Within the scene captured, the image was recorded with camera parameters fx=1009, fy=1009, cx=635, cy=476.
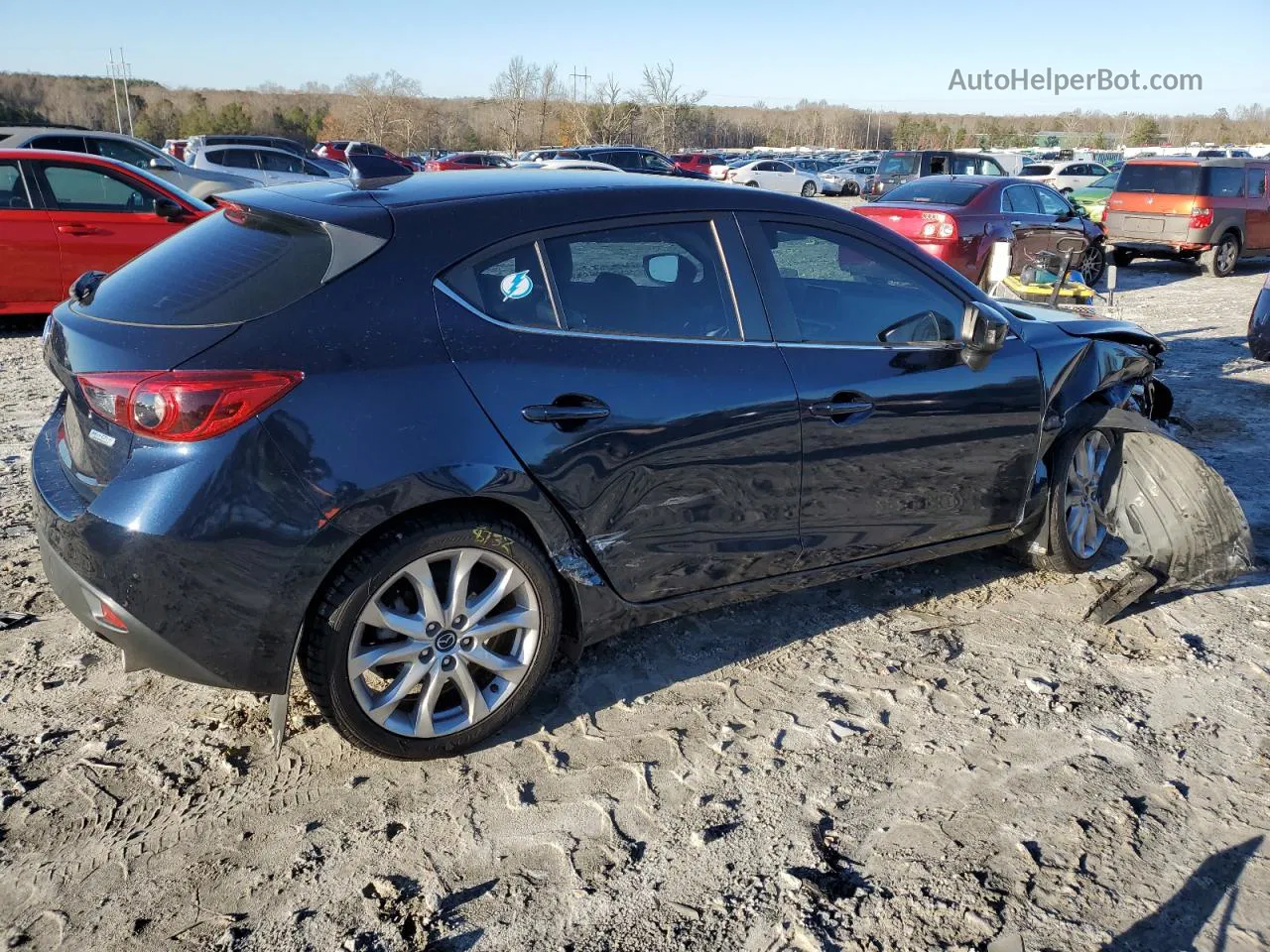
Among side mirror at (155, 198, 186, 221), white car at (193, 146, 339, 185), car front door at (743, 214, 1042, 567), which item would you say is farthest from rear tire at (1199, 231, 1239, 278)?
white car at (193, 146, 339, 185)

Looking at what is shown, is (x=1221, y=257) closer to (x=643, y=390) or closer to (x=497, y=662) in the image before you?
(x=643, y=390)

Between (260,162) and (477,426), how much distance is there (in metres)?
20.7

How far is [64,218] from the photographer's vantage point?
8750 millimetres

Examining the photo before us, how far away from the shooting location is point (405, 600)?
9.87ft

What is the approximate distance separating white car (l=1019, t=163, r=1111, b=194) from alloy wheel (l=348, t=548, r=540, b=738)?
2534 centimetres

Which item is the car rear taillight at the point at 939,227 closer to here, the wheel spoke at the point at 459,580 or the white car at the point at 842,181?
the wheel spoke at the point at 459,580

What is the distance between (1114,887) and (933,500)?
159 centimetres

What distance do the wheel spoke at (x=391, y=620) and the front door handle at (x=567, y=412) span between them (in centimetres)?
68

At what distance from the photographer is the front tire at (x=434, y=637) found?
2.82 metres

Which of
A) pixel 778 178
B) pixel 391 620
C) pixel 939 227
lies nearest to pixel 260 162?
pixel 939 227

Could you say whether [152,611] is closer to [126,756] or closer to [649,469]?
[126,756]

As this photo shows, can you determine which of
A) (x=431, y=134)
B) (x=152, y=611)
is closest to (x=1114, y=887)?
(x=152, y=611)

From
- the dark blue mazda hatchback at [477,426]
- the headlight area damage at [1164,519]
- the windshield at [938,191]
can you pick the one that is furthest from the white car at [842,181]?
the dark blue mazda hatchback at [477,426]

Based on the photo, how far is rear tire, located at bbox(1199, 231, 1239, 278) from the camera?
16.0 m
